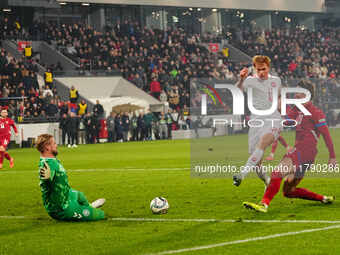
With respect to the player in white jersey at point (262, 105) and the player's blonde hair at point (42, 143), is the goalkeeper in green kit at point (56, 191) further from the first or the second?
the player in white jersey at point (262, 105)

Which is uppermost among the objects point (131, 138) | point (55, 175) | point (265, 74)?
point (265, 74)

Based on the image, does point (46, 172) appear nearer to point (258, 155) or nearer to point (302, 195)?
point (258, 155)

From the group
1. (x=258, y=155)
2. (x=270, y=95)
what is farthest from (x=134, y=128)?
(x=258, y=155)

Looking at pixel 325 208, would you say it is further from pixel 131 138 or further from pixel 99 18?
pixel 99 18

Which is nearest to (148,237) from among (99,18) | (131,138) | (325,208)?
(325,208)

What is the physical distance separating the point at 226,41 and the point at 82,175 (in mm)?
40663

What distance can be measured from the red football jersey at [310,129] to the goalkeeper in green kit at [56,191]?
310 cm

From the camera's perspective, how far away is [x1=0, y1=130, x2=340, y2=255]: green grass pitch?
7.89 m

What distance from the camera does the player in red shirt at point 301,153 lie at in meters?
10.2

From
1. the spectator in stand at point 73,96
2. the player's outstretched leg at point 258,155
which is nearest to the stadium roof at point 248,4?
the spectator in stand at point 73,96

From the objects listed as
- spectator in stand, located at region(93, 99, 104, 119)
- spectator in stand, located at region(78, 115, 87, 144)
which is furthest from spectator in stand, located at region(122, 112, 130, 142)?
spectator in stand, located at region(78, 115, 87, 144)

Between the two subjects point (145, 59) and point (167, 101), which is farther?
point (145, 59)

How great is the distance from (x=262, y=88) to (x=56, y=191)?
3.70 m

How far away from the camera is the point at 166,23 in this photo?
5778 cm
